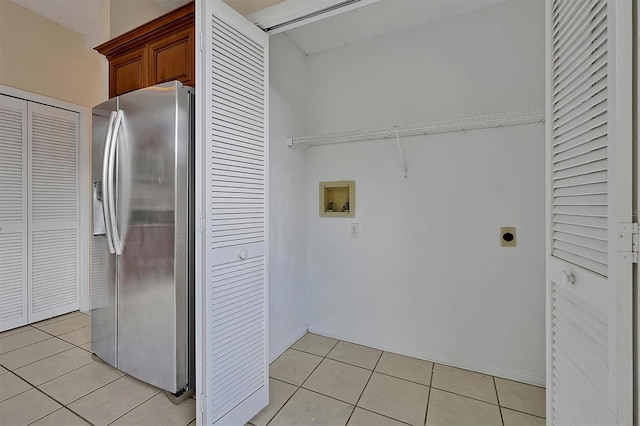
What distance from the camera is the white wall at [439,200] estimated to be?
6.29 ft

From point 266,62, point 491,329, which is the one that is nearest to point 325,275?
point 491,329

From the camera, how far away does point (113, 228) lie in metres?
1.81

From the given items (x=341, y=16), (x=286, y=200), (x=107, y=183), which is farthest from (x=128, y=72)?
(x=341, y=16)

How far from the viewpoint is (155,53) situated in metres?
1.92

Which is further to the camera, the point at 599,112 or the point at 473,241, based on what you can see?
the point at 473,241

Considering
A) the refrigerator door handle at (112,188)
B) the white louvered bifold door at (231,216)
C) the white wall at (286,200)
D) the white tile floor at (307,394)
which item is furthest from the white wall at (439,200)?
the refrigerator door handle at (112,188)

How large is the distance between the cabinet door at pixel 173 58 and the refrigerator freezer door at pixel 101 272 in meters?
0.37

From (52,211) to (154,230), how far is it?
2.08 metres

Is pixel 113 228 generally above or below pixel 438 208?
below

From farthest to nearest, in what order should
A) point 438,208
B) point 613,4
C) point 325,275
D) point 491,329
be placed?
point 325,275
point 438,208
point 491,329
point 613,4

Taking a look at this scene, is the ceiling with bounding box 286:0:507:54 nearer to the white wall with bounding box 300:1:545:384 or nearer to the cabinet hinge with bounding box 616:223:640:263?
the white wall with bounding box 300:1:545:384

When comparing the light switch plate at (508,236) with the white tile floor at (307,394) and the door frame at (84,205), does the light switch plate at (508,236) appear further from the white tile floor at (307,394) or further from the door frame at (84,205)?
the door frame at (84,205)

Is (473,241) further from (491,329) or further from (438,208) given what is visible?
(491,329)

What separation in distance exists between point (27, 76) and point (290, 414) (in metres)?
3.78
